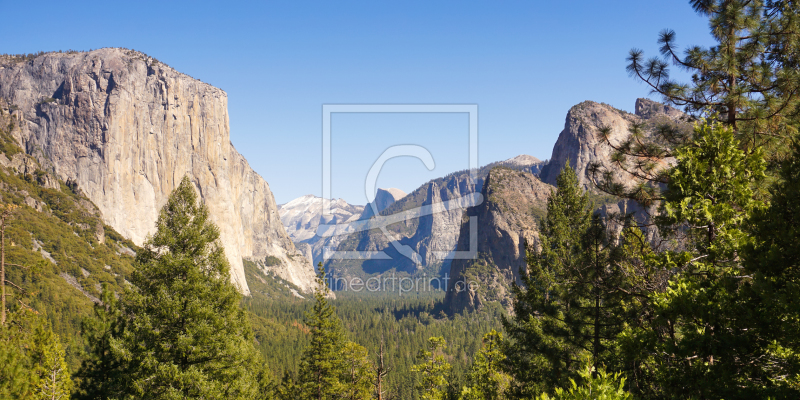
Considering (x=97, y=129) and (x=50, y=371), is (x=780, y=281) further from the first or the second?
(x=97, y=129)

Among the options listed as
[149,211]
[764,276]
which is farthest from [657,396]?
[149,211]

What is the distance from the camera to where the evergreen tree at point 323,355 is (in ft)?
101

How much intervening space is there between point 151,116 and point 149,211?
44.2 m

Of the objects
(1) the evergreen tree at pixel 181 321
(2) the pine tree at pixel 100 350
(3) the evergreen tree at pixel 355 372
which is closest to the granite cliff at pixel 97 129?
(3) the evergreen tree at pixel 355 372

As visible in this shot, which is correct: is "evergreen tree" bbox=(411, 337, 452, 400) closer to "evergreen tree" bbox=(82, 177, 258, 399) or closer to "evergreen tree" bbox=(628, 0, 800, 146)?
"evergreen tree" bbox=(82, 177, 258, 399)

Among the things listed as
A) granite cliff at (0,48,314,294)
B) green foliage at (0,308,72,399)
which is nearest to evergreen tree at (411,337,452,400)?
green foliage at (0,308,72,399)

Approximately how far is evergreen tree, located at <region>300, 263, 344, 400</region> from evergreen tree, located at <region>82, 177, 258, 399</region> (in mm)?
13939

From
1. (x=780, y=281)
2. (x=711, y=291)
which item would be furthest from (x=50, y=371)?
(x=780, y=281)

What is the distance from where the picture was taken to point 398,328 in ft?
553

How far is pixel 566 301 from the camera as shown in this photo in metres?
18.5

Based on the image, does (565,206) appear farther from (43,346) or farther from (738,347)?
(43,346)

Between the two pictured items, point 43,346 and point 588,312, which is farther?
point 43,346

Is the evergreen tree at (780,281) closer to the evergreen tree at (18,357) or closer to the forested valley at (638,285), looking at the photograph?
the forested valley at (638,285)

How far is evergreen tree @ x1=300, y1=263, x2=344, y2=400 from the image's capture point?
30891mm
